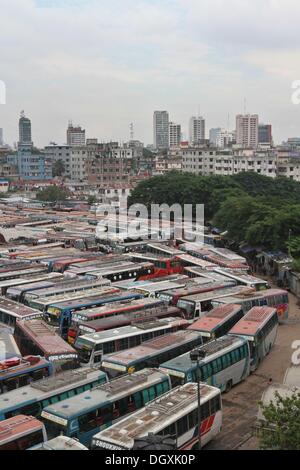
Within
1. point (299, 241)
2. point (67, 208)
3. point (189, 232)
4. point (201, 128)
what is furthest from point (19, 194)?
point (201, 128)

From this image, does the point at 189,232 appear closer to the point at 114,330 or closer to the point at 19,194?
the point at 114,330

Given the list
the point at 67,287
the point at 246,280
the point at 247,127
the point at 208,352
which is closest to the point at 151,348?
the point at 208,352

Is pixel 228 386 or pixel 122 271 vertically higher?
pixel 122 271

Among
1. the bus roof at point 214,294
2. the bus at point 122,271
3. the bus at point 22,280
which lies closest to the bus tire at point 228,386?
the bus roof at point 214,294

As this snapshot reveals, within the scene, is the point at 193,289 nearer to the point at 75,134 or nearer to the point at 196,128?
the point at 75,134

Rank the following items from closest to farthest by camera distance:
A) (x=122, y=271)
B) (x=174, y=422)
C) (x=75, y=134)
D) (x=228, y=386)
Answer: (x=174, y=422) → (x=228, y=386) → (x=122, y=271) → (x=75, y=134)

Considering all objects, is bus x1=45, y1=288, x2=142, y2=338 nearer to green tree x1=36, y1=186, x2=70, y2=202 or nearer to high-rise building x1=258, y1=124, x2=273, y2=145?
green tree x1=36, y1=186, x2=70, y2=202

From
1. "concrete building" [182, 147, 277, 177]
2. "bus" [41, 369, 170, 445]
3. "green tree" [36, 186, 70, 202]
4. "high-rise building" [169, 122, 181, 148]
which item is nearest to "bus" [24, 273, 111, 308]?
"bus" [41, 369, 170, 445]

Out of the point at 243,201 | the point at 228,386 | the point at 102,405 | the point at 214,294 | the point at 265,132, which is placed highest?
the point at 265,132

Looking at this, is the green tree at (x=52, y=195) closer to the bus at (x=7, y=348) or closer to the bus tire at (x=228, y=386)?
the bus at (x=7, y=348)
